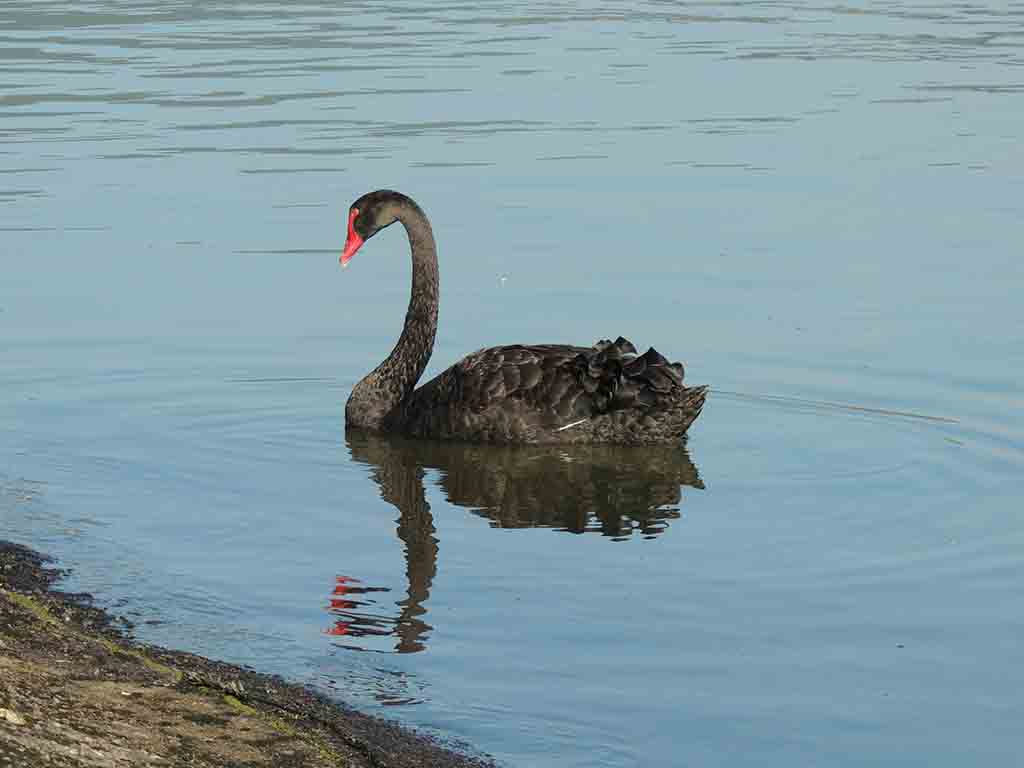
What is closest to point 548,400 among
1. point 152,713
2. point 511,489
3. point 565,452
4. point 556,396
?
point 556,396

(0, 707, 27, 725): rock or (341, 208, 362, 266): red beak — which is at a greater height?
(341, 208, 362, 266): red beak

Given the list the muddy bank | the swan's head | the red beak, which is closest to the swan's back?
the red beak

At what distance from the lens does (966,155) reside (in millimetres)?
17250

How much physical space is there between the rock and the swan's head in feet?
22.0

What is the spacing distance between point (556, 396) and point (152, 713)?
17.3 feet

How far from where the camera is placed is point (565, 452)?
9.66 meters

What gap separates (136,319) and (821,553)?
18.5 ft

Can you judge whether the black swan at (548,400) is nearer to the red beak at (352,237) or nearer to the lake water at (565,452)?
the lake water at (565,452)

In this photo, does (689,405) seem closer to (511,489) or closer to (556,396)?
(556,396)

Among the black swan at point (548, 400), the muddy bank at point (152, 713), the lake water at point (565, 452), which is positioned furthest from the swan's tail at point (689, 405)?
the muddy bank at point (152, 713)

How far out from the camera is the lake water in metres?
6.02

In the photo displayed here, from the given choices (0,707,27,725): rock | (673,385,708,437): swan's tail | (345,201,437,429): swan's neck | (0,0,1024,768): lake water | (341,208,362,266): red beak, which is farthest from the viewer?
(341,208,362,266): red beak

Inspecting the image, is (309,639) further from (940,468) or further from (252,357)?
(252,357)

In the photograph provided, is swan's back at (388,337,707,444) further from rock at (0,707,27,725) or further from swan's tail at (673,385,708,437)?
rock at (0,707,27,725)
